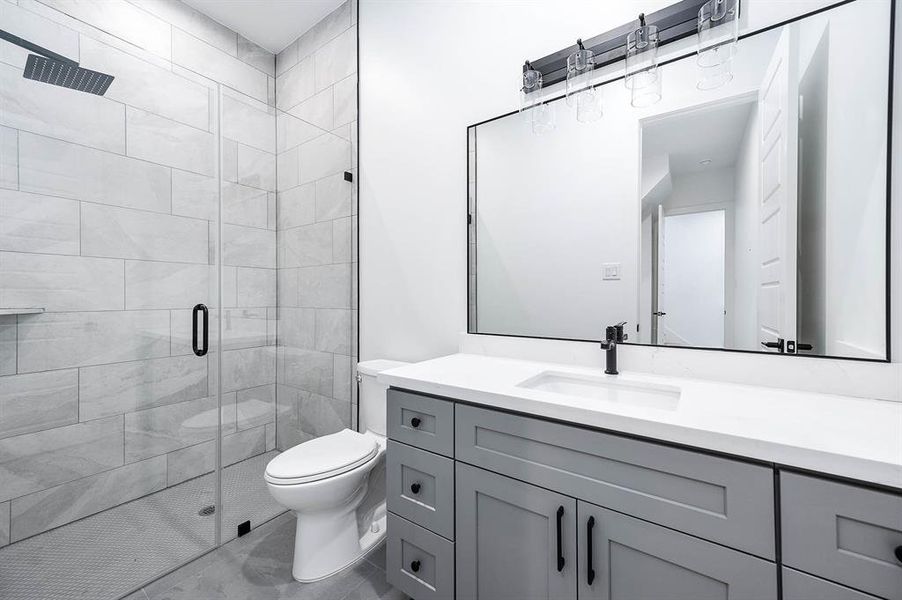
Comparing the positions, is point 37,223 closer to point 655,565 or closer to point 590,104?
point 590,104

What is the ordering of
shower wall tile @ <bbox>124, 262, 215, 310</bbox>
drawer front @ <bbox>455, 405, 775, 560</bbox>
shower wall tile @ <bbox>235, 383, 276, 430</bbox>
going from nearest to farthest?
drawer front @ <bbox>455, 405, 775, 560</bbox> < shower wall tile @ <bbox>124, 262, 215, 310</bbox> < shower wall tile @ <bbox>235, 383, 276, 430</bbox>

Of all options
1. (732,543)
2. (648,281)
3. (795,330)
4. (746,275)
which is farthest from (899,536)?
(648,281)

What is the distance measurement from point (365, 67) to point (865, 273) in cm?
241

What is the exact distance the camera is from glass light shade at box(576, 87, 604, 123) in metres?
1.44

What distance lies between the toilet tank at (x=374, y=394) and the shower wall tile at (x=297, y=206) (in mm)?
895

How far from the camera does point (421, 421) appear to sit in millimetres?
1261

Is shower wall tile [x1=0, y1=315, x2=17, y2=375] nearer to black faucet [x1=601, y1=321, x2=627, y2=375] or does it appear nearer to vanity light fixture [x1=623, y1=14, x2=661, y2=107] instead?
black faucet [x1=601, y1=321, x2=627, y2=375]

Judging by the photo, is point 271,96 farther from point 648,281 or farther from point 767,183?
point 767,183

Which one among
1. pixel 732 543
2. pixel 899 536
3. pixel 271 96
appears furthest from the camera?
pixel 271 96

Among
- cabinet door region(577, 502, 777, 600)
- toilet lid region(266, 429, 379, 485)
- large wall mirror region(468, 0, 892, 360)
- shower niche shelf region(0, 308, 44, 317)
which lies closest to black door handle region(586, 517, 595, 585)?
cabinet door region(577, 502, 777, 600)

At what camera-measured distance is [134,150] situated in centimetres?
166

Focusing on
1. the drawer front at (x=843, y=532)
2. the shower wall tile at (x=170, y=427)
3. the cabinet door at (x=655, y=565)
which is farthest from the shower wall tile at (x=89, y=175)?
the drawer front at (x=843, y=532)

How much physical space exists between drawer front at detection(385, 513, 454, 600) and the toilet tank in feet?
2.00

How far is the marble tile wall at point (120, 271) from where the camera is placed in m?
1.42
